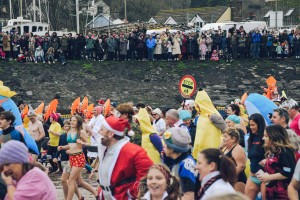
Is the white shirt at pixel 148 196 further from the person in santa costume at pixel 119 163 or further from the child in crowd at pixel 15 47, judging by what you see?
the child in crowd at pixel 15 47

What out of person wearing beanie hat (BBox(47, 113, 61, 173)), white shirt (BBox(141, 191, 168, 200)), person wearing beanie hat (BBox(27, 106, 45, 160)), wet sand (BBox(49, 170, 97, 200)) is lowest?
wet sand (BBox(49, 170, 97, 200))

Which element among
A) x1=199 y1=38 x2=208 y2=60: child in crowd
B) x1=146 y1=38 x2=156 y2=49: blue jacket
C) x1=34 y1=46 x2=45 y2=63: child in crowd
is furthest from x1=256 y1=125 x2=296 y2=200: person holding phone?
x1=199 y1=38 x2=208 y2=60: child in crowd

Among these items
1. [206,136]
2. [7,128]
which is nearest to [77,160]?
[7,128]

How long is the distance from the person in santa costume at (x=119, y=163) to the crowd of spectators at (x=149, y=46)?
2813cm

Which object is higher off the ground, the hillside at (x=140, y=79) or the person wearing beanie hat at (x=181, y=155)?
the person wearing beanie hat at (x=181, y=155)

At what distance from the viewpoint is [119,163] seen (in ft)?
25.0

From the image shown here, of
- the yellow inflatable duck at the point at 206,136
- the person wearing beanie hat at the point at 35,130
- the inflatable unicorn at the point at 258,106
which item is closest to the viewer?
the yellow inflatable duck at the point at 206,136

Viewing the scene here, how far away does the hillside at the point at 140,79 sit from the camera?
35281mm

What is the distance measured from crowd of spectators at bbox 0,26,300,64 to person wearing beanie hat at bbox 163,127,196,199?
1111 inches

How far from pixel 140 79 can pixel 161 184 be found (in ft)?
101

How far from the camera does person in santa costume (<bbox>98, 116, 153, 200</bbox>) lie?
7.57 m

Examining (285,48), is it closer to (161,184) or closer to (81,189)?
(81,189)

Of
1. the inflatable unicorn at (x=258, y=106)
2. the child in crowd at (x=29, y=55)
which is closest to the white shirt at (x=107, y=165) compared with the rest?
the inflatable unicorn at (x=258, y=106)

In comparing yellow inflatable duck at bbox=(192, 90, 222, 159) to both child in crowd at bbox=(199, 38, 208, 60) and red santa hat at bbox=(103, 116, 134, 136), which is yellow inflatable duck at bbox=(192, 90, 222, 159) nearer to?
red santa hat at bbox=(103, 116, 134, 136)
